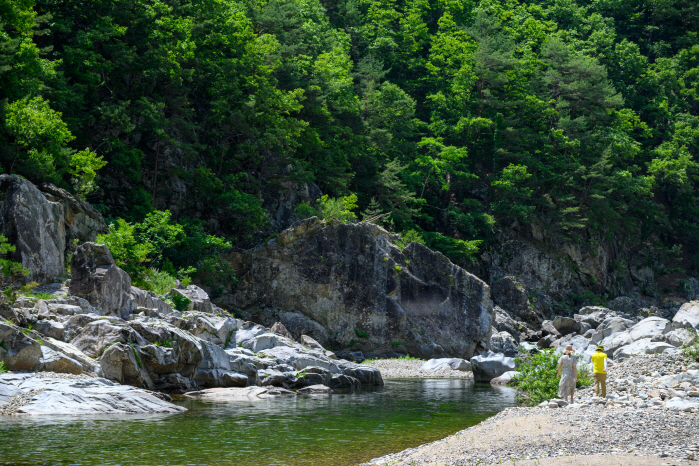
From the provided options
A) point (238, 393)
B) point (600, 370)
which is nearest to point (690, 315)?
point (600, 370)

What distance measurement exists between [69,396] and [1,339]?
2695 millimetres

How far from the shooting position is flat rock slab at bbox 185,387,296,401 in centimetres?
2033

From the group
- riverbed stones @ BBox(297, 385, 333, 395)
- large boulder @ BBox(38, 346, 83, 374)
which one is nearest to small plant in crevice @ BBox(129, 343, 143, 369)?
large boulder @ BBox(38, 346, 83, 374)

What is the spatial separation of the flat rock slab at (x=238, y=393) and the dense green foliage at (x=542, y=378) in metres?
8.38

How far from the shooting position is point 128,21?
1481 inches

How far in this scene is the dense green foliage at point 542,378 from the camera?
18.5 metres

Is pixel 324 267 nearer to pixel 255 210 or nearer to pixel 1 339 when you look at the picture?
pixel 255 210

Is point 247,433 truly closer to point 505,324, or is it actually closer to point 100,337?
point 100,337

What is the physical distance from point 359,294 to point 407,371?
6609mm

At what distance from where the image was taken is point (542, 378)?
1905cm

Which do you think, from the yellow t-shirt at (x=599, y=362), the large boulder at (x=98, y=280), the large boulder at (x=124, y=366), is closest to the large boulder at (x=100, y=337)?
the large boulder at (x=124, y=366)

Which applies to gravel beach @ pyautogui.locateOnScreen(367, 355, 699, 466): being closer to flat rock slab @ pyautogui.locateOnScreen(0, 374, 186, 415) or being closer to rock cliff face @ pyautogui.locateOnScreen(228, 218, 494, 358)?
flat rock slab @ pyautogui.locateOnScreen(0, 374, 186, 415)

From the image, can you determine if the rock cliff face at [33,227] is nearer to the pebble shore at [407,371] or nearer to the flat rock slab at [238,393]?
the flat rock slab at [238,393]

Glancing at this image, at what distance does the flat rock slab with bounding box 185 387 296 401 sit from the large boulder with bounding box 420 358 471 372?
13552 millimetres
